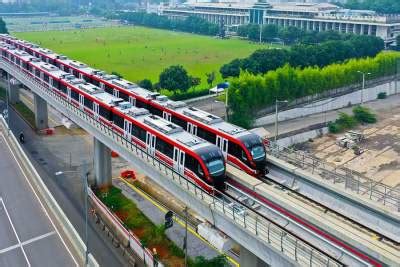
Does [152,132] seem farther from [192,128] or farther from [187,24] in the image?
[187,24]

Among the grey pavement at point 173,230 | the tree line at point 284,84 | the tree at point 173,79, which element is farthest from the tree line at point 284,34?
the grey pavement at point 173,230

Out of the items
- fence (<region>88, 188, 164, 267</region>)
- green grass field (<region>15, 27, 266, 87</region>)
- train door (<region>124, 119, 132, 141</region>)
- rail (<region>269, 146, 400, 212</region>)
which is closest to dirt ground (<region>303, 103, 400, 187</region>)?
rail (<region>269, 146, 400, 212</region>)

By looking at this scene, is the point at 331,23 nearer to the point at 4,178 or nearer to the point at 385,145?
the point at 385,145

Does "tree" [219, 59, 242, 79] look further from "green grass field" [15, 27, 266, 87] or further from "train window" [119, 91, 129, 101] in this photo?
"train window" [119, 91, 129, 101]

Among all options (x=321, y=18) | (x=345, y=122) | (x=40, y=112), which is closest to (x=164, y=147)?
(x=40, y=112)

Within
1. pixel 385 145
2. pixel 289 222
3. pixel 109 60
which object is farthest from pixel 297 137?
pixel 109 60
